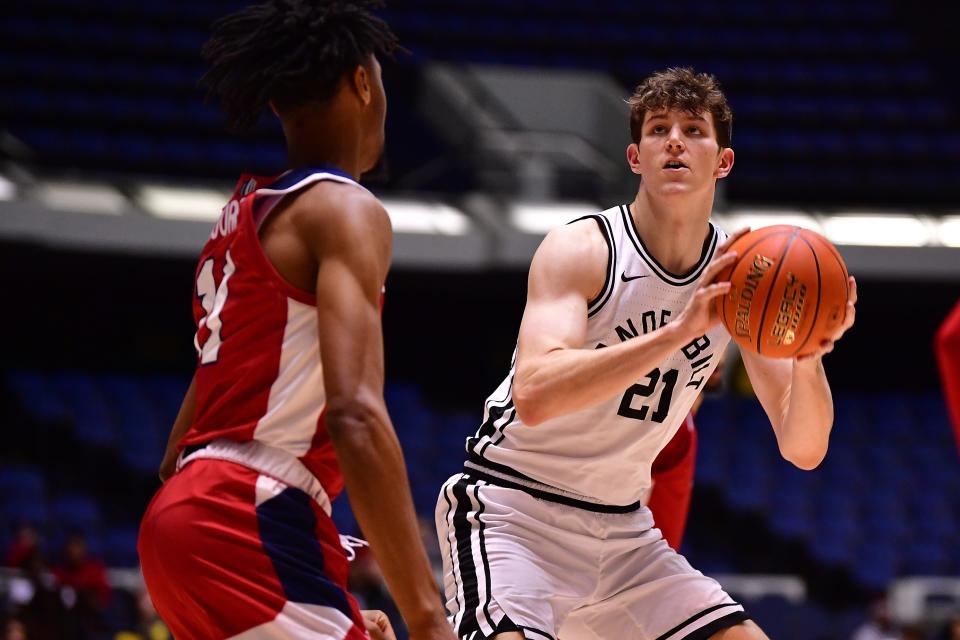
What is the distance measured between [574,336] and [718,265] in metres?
0.43

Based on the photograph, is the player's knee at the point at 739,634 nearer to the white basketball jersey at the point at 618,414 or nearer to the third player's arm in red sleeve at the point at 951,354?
the white basketball jersey at the point at 618,414

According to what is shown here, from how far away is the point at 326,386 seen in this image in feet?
6.86

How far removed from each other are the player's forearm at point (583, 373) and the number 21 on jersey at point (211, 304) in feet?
3.13

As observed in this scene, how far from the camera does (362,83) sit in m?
2.36

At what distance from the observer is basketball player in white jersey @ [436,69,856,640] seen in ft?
10.8

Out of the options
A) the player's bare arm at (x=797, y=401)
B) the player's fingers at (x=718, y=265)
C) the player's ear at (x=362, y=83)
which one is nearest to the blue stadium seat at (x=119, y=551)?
the player's bare arm at (x=797, y=401)

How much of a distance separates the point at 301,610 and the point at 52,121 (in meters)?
14.2

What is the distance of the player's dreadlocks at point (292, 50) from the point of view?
2318mm

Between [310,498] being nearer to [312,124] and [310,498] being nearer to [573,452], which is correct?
[312,124]

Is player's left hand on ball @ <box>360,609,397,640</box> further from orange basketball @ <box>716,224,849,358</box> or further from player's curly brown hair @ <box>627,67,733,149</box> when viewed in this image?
player's curly brown hair @ <box>627,67,733,149</box>

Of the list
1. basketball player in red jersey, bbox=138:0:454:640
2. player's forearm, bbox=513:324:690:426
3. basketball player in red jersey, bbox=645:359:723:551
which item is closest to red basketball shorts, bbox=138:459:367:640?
basketball player in red jersey, bbox=138:0:454:640

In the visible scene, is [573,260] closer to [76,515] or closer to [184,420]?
[184,420]

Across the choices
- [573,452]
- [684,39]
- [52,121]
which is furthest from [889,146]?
[573,452]

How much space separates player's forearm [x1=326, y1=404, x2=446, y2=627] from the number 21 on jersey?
39 centimetres
